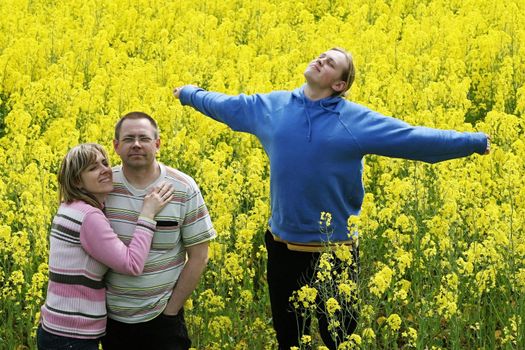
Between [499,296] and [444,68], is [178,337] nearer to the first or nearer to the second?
[499,296]

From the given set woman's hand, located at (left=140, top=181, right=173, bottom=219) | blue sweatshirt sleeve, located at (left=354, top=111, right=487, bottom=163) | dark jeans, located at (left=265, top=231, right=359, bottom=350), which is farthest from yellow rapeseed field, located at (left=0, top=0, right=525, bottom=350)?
woman's hand, located at (left=140, top=181, right=173, bottom=219)

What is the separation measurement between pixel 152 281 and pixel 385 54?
21.7ft

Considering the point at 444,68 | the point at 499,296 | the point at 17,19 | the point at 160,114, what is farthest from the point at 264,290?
the point at 17,19

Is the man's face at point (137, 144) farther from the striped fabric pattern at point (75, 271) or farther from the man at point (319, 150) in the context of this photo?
the man at point (319, 150)

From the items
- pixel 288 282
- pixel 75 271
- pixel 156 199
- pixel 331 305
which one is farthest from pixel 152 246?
pixel 331 305

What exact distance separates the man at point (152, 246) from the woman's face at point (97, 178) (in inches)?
3.6

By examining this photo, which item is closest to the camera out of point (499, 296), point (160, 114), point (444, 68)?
point (499, 296)

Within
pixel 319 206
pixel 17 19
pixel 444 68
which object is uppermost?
pixel 17 19

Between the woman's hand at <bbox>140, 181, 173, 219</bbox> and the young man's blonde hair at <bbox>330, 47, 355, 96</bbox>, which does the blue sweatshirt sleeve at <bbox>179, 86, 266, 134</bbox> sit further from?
the woman's hand at <bbox>140, 181, 173, 219</bbox>

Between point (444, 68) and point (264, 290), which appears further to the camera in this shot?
point (444, 68)

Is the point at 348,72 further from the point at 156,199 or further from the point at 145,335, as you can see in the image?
the point at 145,335

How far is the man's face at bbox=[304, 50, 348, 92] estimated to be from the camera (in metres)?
4.65

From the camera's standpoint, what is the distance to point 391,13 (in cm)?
1381

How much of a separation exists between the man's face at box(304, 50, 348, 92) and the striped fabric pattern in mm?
1035
